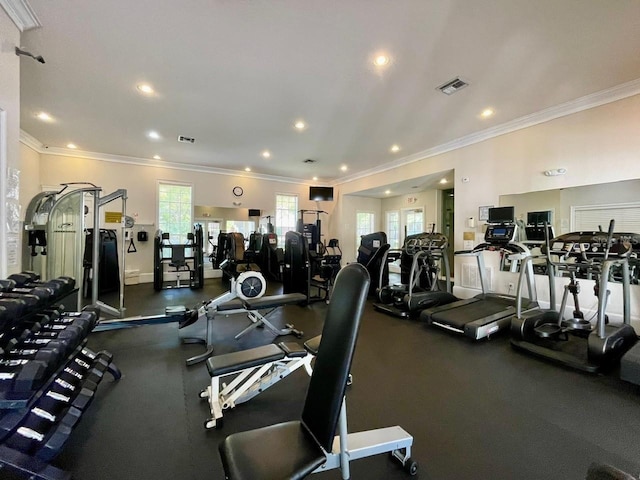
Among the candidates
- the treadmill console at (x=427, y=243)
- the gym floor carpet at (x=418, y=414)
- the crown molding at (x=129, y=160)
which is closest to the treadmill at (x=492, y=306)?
the gym floor carpet at (x=418, y=414)

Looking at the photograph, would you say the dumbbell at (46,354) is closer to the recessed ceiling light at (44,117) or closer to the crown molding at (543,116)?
the recessed ceiling light at (44,117)

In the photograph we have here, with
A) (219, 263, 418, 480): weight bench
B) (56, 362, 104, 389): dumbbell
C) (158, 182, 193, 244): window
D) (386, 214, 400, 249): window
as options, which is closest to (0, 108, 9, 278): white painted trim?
(56, 362, 104, 389): dumbbell

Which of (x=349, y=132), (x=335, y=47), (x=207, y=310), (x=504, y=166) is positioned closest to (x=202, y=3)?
(x=335, y=47)

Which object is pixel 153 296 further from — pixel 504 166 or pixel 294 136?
pixel 504 166

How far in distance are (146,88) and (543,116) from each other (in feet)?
19.1

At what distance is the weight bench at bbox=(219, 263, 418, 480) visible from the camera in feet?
3.46

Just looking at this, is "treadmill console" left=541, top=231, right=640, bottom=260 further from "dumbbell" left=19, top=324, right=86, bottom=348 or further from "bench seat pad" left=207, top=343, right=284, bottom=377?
"dumbbell" left=19, top=324, right=86, bottom=348

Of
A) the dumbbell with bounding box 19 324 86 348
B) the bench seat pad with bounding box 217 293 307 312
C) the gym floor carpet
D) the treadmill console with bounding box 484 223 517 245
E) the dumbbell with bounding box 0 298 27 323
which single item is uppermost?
the treadmill console with bounding box 484 223 517 245

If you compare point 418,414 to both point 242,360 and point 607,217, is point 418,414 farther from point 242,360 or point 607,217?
point 607,217

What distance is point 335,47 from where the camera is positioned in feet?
9.52

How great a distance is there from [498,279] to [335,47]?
4.64 meters

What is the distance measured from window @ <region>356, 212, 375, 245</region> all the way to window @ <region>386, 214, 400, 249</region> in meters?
0.58

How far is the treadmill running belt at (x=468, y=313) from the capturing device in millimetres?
3615

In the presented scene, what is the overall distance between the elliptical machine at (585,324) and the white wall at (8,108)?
5.01 meters
